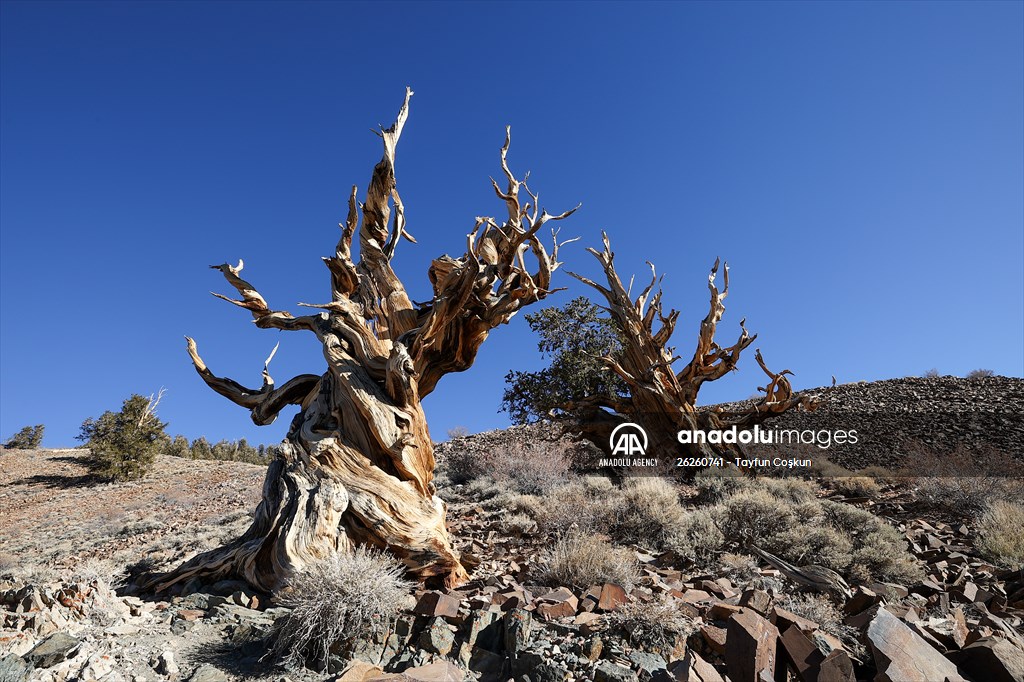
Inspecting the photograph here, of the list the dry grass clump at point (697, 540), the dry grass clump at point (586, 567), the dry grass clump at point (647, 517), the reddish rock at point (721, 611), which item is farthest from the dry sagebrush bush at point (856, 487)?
the reddish rock at point (721, 611)

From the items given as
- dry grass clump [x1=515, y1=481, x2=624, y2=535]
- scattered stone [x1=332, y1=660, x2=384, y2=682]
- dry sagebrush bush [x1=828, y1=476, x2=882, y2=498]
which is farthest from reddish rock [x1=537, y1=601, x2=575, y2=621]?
dry sagebrush bush [x1=828, y1=476, x2=882, y2=498]

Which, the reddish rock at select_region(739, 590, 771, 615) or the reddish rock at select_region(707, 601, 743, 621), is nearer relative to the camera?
the reddish rock at select_region(707, 601, 743, 621)

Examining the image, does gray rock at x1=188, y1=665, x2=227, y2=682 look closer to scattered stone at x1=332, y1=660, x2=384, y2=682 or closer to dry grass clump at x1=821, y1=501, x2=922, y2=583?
scattered stone at x1=332, y1=660, x2=384, y2=682

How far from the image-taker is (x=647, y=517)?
24.8 feet

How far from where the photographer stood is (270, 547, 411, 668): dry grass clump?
3957mm

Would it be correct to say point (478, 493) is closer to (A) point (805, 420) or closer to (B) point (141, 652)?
(B) point (141, 652)

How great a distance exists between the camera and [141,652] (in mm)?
3936

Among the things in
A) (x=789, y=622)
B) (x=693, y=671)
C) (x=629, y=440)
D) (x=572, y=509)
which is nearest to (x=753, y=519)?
(x=572, y=509)

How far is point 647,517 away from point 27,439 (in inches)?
1323

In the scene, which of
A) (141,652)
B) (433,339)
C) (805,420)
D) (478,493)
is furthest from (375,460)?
(805,420)

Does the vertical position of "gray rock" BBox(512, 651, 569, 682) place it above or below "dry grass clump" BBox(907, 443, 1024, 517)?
below

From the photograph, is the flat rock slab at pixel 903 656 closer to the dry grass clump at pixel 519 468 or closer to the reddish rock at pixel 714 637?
the reddish rock at pixel 714 637

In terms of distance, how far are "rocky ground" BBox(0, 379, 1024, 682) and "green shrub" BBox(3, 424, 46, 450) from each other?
27.6 meters

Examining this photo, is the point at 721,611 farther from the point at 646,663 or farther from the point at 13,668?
the point at 13,668
